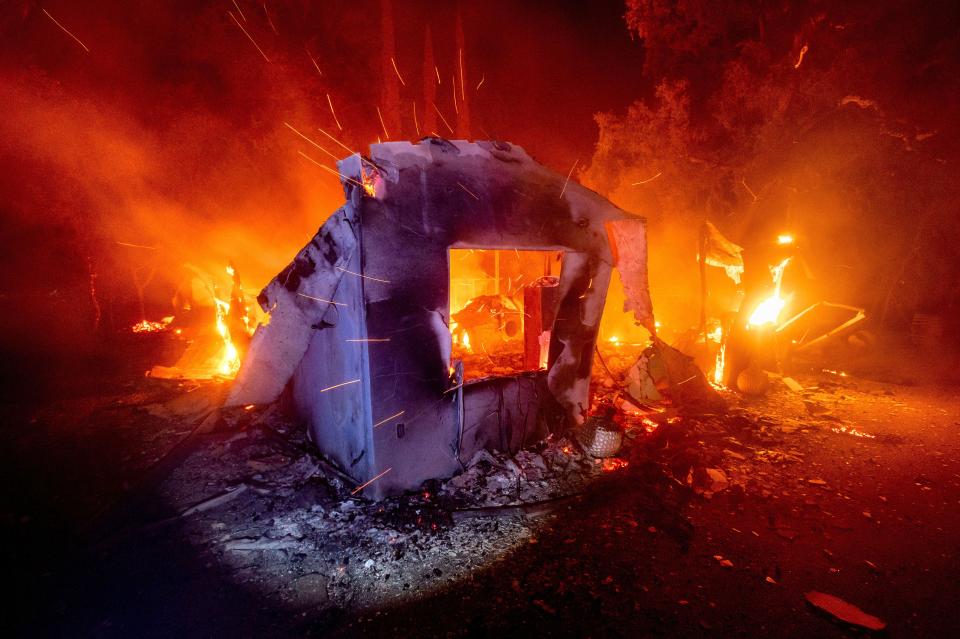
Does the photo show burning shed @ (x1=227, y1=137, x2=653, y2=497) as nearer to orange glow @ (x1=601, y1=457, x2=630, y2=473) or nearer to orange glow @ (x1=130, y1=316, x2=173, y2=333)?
orange glow @ (x1=601, y1=457, x2=630, y2=473)

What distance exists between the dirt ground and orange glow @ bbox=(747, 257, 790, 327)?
318cm

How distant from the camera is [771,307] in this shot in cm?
981

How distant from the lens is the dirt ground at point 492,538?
11.8ft

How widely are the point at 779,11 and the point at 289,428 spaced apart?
799 inches

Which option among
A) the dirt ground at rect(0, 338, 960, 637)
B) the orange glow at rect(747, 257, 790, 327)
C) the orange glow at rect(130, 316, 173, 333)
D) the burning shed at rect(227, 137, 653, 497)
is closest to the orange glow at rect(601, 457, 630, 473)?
the dirt ground at rect(0, 338, 960, 637)

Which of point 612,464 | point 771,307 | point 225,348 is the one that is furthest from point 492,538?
point 225,348

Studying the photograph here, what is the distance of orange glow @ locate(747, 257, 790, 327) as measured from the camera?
966 centimetres

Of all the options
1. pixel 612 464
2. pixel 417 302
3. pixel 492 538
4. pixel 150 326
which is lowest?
pixel 492 538

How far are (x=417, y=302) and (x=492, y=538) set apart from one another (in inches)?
118

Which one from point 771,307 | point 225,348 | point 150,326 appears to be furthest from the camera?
point 150,326

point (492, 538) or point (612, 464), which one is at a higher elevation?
point (612, 464)

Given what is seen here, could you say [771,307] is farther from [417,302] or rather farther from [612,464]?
[417,302]

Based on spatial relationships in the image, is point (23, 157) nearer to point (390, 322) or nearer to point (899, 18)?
point (390, 322)

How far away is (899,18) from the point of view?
38.3 feet
